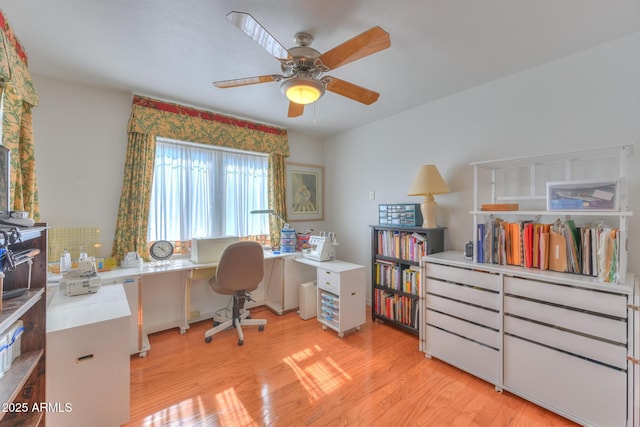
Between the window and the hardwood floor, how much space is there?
3.77 feet

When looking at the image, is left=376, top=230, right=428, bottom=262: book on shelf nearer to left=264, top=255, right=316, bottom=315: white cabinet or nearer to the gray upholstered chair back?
left=264, top=255, right=316, bottom=315: white cabinet

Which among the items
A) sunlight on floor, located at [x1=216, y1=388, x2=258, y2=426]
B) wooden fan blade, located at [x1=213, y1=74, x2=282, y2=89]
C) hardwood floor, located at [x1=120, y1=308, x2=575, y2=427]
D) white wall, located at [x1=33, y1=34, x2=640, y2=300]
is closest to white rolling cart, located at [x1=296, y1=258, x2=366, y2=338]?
hardwood floor, located at [x1=120, y1=308, x2=575, y2=427]

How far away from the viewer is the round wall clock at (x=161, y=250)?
2.49 m

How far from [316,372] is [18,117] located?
277 cm

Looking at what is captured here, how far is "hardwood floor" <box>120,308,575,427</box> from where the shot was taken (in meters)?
1.56

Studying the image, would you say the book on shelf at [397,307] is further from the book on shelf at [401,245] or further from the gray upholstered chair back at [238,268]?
the gray upholstered chair back at [238,268]

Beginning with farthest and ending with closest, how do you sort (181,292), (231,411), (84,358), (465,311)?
(181,292) → (465,311) → (231,411) → (84,358)

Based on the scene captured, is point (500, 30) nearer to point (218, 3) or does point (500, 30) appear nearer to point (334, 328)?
point (218, 3)

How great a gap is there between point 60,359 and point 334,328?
1965mm

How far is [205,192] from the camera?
2.96 m

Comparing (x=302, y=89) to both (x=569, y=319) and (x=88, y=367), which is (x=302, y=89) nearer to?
(x=88, y=367)

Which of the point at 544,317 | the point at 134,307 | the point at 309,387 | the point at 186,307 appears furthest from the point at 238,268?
the point at 544,317

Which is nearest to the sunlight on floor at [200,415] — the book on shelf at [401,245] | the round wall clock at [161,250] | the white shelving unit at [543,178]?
the round wall clock at [161,250]

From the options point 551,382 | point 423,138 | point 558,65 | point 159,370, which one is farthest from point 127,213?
point 558,65
